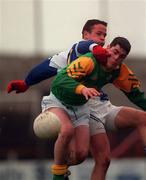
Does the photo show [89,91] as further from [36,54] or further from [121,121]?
[36,54]

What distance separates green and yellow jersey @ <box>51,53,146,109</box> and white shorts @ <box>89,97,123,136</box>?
13.6 inches

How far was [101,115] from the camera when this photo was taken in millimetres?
12523

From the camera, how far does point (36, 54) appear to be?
114ft

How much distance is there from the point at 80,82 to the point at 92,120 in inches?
36.4

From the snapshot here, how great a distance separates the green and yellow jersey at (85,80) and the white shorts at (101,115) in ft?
1.13

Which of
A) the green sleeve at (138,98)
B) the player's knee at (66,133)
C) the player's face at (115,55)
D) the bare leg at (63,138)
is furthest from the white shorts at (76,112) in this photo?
the player's face at (115,55)

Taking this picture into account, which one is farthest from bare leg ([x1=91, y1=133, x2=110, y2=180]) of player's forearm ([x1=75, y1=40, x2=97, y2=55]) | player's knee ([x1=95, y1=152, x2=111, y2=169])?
player's forearm ([x1=75, y1=40, x2=97, y2=55])

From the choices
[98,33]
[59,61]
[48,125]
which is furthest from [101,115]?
[98,33]

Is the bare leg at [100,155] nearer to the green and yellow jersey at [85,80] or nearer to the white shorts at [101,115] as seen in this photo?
the white shorts at [101,115]

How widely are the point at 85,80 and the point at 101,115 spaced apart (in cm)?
89

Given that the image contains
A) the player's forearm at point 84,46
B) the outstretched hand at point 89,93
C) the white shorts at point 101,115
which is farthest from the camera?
the white shorts at point 101,115

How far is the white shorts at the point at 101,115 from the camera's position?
40.5 feet

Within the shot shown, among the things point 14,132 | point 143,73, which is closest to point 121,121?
point 14,132

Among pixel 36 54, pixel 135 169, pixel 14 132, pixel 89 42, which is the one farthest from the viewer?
pixel 36 54
